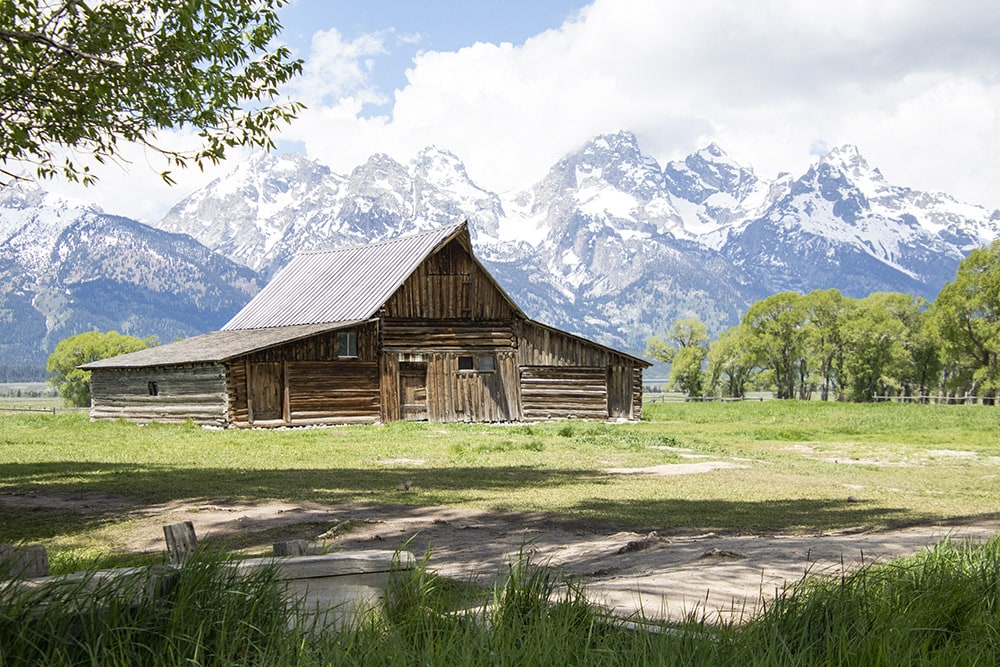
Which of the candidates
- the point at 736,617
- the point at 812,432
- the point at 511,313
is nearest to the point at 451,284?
the point at 511,313

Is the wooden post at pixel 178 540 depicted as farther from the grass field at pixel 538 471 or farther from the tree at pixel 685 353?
the tree at pixel 685 353

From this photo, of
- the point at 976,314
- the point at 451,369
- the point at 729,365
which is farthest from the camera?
the point at 729,365

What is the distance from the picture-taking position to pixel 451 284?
42.3 m

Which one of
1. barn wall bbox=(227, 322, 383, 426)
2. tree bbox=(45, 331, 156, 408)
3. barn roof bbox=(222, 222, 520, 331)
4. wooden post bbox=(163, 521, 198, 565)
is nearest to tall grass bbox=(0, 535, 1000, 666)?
wooden post bbox=(163, 521, 198, 565)

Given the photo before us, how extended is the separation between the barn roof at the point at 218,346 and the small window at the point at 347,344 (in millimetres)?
441

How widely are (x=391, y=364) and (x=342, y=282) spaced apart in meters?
6.91

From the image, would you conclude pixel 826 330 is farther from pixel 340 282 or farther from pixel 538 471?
pixel 538 471

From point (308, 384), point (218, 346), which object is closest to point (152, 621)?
point (308, 384)

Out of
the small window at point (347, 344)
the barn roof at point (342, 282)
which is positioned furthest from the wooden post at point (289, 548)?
the barn roof at point (342, 282)

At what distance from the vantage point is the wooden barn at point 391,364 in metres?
38.3

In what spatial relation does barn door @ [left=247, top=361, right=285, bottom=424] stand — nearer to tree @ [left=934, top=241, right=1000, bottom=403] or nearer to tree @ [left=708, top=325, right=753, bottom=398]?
tree @ [left=934, top=241, right=1000, bottom=403]

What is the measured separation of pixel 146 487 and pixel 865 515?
10953 mm

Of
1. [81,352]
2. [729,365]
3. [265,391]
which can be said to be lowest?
[265,391]

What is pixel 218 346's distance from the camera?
4166 cm
